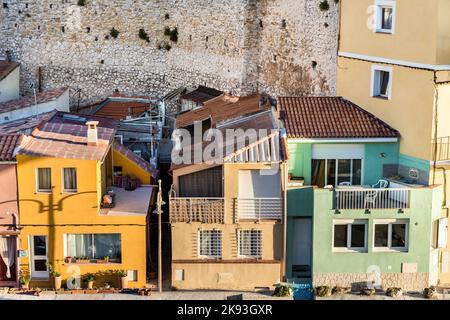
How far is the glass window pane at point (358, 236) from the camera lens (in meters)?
31.0

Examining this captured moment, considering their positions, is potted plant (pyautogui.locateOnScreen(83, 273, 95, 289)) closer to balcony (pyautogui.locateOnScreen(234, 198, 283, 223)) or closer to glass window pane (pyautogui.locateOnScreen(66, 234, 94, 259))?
glass window pane (pyautogui.locateOnScreen(66, 234, 94, 259))

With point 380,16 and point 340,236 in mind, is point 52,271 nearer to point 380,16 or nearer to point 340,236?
point 340,236

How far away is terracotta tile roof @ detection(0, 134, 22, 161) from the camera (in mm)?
31094

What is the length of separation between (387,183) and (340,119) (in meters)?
2.62

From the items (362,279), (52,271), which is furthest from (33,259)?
(362,279)

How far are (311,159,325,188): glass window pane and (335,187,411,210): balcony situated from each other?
1.84 m

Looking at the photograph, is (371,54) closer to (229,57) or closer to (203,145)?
(203,145)

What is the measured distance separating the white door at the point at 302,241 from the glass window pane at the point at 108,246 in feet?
16.9

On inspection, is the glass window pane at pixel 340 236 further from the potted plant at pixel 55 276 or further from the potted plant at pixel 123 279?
the potted plant at pixel 55 276

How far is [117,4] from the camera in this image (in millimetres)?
48750

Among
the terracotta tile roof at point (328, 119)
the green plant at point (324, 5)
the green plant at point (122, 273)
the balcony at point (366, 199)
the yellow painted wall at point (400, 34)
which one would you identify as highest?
the green plant at point (324, 5)

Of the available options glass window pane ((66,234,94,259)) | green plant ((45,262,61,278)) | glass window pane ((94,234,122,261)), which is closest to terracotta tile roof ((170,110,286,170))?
glass window pane ((94,234,122,261))

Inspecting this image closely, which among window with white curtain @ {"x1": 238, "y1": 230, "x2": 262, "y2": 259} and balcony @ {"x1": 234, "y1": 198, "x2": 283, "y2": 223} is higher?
balcony @ {"x1": 234, "y1": 198, "x2": 283, "y2": 223}

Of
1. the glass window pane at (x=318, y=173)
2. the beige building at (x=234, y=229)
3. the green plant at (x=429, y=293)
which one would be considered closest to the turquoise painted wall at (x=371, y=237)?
the green plant at (x=429, y=293)
